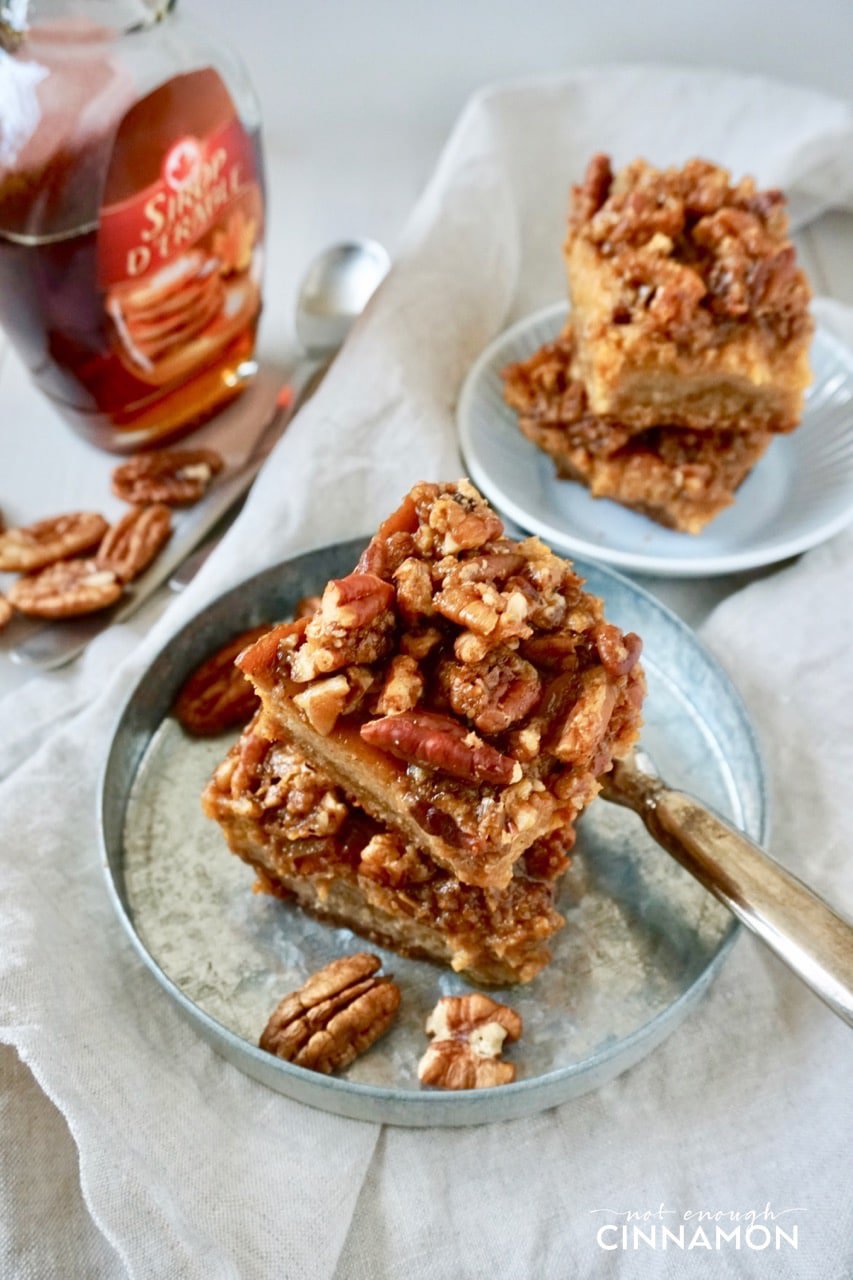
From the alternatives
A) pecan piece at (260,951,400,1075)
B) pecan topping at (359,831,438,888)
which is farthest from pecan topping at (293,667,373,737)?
pecan piece at (260,951,400,1075)

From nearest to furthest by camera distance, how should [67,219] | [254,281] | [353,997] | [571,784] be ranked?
[571,784], [353,997], [67,219], [254,281]

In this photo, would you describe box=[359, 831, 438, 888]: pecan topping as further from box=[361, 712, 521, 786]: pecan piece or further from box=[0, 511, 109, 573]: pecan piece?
box=[0, 511, 109, 573]: pecan piece

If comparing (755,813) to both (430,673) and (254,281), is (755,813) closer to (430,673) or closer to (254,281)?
(430,673)

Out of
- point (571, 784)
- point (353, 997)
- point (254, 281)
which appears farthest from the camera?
point (254, 281)

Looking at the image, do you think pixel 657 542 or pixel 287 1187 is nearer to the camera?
pixel 287 1187

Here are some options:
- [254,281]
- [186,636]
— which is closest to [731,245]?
[254,281]

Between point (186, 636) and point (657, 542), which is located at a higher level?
point (657, 542)

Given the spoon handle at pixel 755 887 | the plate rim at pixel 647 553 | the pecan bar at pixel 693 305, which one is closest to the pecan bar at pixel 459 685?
the spoon handle at pixel 755 887

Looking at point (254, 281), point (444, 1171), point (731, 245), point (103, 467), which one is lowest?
point (103, 467)

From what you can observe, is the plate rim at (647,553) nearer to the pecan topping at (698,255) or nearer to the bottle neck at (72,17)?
the pecan topping at (698,255)
